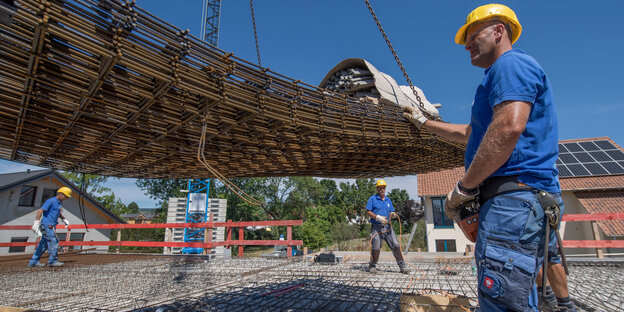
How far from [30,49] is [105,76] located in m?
0.41

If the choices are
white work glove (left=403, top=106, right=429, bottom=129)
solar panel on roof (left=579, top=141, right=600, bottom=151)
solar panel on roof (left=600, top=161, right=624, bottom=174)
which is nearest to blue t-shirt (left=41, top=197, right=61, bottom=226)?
white work glove (left=403, top=106, right=429, bottom=129)

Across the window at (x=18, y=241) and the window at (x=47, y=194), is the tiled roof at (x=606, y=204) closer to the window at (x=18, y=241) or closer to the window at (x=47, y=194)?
the window at (x=18, y=241)

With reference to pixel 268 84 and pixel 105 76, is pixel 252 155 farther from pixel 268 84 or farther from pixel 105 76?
pixel 105 76

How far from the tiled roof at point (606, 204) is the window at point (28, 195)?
→ 2803 cm

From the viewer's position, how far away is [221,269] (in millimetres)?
6023

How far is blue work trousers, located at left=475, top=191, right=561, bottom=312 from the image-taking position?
1328 mm

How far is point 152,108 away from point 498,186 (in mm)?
2648

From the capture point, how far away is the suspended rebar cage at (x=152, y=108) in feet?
6.63

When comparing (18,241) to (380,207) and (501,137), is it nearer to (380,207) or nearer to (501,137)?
(380,207)

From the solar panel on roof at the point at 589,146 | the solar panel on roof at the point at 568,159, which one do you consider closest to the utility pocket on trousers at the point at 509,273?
the solar panel on roof at the point at 568,159

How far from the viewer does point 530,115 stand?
155 centimetres

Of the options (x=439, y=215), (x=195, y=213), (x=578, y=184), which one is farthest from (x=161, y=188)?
(x=578, y=184)

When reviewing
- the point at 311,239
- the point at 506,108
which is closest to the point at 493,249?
the point at 506,108

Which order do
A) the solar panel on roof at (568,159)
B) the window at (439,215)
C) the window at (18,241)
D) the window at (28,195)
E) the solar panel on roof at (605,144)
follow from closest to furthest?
1. the solar panel on roof at (568,159)
2. the solar panel on roof at (605,144)
3. the window at (18,241)
4. the window at (439,215)
5. the window at (28,195)
